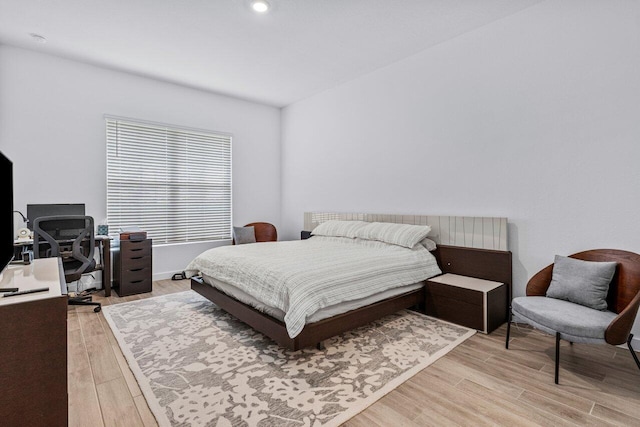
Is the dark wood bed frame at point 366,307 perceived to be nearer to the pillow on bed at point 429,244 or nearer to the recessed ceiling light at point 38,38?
the pillow on bed at point 429,244

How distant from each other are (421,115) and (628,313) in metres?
2.78

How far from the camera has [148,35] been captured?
3.37 meters

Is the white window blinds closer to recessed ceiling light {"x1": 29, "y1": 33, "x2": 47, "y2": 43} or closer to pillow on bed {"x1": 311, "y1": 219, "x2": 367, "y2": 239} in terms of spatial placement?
recessed ceiling light {"x1": 29, "y1": 33, "x2": 47, "y2": 43}

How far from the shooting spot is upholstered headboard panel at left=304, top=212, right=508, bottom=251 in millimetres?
3160

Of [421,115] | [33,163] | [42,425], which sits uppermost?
[421,115]

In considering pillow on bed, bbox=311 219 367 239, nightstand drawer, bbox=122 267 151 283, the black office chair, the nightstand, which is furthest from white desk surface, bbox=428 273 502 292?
the black office chair

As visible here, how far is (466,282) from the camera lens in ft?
10.4

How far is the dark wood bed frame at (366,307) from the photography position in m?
2.34

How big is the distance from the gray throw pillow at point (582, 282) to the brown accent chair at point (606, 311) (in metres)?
0.08

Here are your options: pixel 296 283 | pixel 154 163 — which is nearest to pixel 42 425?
pixel 296 283

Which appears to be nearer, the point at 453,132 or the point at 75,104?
the point at 453,132

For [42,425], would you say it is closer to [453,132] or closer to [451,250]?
[451,250]

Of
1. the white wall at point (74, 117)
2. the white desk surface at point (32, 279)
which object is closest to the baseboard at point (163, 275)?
the white wall at point (74, 117)

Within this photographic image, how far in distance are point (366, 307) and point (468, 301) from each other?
1001 mm
